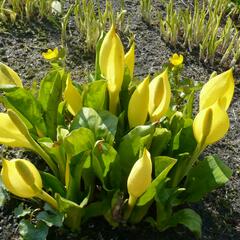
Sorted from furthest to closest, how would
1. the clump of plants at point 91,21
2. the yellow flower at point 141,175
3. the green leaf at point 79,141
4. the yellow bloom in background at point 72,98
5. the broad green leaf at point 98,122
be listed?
the clump of plants at point 91,21
the yellow bloom in background at point 72,98
the broad green leaf at point 98,122
the green leaf at point 79,141
the yellow flower at point 141,175

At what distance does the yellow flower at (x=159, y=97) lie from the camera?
1891 mm

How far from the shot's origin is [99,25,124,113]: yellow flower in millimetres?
1868

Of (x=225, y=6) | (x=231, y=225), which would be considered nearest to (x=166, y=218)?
(x=231, y=225)

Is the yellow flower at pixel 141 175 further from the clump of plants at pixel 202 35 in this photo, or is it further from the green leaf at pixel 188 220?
the clump of plants at pixel 202 35

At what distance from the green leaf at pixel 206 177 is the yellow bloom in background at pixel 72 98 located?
48 centimetres

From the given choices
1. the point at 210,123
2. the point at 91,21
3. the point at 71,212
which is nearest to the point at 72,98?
the point at 71,212

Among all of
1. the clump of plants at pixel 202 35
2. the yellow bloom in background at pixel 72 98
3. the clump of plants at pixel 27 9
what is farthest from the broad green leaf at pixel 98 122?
the clump of plants at pixel 27 9

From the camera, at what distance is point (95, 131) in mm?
1851

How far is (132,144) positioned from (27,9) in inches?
59.7

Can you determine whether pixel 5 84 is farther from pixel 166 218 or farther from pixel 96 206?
pixel 166 218

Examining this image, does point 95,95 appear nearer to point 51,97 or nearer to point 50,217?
point 51,97

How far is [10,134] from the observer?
1846 millimetres

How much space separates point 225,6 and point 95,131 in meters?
1.77

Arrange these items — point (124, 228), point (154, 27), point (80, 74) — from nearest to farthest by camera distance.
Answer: point (124, 228) → point (80, 74) → point (154, 27)
